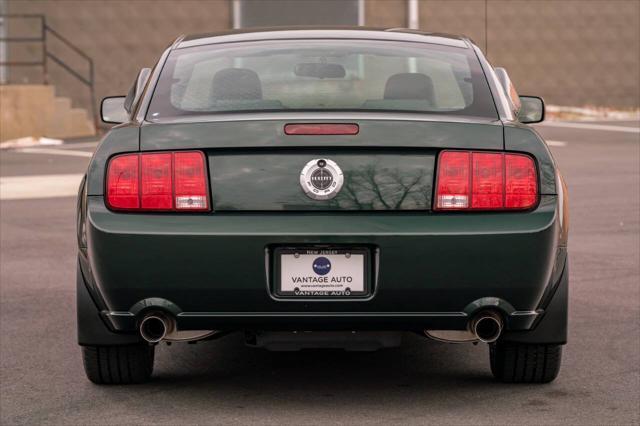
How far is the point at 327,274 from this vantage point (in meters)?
5.20

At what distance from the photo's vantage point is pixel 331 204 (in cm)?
519

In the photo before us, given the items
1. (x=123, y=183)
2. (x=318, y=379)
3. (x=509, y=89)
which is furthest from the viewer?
(x=509, y=89)

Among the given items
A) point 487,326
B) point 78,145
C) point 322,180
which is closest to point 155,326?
point 322,180

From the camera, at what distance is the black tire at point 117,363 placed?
5793mm

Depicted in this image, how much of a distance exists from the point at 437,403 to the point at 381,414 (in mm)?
301

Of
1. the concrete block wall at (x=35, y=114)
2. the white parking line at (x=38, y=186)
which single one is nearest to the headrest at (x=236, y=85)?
the white parking line at (x=38, y=186)

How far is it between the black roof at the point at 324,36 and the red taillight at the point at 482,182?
118 cm

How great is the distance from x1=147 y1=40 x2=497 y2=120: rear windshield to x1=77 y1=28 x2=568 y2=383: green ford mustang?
30 cm

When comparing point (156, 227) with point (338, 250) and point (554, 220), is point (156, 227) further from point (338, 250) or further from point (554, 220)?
point (554, 220)

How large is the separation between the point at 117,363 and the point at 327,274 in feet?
3.78

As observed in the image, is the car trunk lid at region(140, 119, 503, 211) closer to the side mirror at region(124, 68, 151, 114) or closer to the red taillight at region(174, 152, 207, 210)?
the red taillight at region(174, 152, 207, 210)

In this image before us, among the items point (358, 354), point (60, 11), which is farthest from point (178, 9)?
point (358, 354)

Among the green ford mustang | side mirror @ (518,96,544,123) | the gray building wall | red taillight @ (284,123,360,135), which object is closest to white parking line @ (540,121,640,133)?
the gray building wall

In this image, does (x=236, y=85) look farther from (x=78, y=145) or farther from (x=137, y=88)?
(x=78, y=145)
